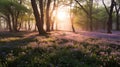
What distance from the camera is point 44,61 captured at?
29.5ft

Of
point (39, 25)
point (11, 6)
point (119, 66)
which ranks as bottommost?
point (119, 66)

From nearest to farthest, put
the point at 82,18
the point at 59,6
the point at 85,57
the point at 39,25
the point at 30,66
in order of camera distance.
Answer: the point at 30,66 → the point at 85,57 → the point at 39,25 → the point at 59,6 → the point at 82,18

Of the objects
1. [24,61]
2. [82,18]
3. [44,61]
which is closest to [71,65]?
[44,61]

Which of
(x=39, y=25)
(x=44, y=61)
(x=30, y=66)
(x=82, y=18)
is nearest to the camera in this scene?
(x=30, y=66)

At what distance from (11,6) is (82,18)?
6867cm

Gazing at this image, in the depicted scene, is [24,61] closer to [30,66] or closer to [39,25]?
[30,66]

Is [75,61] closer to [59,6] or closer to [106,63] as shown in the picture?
[106,63]

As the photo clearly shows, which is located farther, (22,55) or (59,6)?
(59,6)

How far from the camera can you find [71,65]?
8.70 meters

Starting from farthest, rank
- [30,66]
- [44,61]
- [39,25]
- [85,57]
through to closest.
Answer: [39,25]
[85,57]
[44,61]
[30,66]

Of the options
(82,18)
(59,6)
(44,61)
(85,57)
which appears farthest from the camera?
(82,18)

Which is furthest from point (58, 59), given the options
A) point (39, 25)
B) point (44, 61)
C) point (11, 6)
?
point (11, 6)

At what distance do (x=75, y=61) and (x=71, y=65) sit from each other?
0.39 m

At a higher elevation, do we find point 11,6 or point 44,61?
point 11,6
